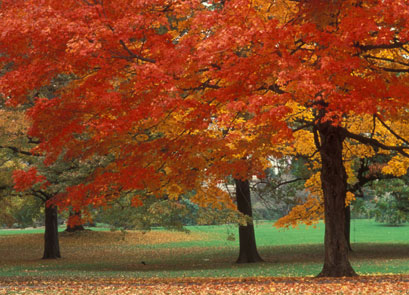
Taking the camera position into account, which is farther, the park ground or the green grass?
the green grass

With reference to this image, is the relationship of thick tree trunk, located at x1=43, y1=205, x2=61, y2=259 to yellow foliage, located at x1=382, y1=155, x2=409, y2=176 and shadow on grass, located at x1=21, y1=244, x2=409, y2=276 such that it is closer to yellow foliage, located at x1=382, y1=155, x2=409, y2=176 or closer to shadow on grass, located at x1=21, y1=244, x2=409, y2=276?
shadow on grass, located at x1=21, y1=244, x2=409, y2=276

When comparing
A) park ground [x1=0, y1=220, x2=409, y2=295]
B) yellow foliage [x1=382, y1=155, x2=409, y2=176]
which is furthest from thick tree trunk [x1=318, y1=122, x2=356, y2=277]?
yellow foliage [x1=382, y1=155, x2=409, y2=176]

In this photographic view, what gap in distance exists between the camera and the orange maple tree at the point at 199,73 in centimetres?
1152

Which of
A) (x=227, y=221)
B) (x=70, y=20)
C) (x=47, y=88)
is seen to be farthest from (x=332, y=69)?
(x=47, y=88)

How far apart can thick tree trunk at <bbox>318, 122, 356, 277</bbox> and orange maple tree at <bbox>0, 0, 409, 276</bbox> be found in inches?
1.1

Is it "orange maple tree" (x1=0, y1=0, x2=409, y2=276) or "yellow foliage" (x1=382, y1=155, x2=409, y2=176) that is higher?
"orange maple tree" (x1=0, y1=0, x2=409, y2=276)

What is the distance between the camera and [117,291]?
11828 millimetres

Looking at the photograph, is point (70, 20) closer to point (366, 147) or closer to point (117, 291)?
point (117, 291)

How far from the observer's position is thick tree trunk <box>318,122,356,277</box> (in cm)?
1535

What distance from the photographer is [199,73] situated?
1363 cm

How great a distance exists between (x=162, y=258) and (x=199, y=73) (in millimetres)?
18933

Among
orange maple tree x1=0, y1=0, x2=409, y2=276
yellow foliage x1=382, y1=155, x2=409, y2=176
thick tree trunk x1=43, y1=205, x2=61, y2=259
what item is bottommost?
thick tree trunk x1=43, y1=205, x2=61, y2=259

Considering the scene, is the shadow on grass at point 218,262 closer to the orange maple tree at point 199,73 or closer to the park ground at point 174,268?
the park ground at point 174,268

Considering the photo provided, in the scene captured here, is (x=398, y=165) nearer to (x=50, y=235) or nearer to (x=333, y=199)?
(x=333, y=199)
